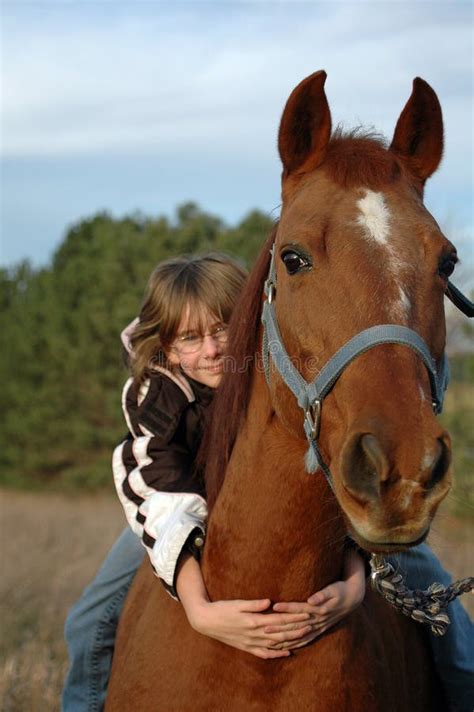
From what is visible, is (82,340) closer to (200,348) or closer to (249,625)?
(200,348)

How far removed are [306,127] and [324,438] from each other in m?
0.92

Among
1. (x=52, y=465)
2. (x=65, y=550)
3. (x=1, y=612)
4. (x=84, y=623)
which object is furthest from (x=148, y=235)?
(x=84, y=623)

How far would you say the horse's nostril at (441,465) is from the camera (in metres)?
1.77

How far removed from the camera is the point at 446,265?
2186 millimetres

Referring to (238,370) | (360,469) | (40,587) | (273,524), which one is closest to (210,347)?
(238,370)

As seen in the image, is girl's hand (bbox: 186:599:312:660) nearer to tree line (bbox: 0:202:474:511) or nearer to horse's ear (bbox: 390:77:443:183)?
horse's ear (bbox: 390:77:443:183)

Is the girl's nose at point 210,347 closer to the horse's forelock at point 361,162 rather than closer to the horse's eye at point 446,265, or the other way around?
the horse's forelock at point 361,162

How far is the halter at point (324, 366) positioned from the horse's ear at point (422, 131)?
376mm

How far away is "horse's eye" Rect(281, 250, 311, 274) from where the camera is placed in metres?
2.17

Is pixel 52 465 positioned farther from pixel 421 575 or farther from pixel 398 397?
pixel 398 397

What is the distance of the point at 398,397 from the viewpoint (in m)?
1.83

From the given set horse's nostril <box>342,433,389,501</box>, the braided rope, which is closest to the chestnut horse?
horse's nostril <box>342,433,389,501</box>

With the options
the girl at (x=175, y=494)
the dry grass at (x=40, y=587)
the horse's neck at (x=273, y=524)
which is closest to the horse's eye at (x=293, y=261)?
the horse's neck at (x=273, y=524)

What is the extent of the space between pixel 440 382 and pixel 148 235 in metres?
19.3
